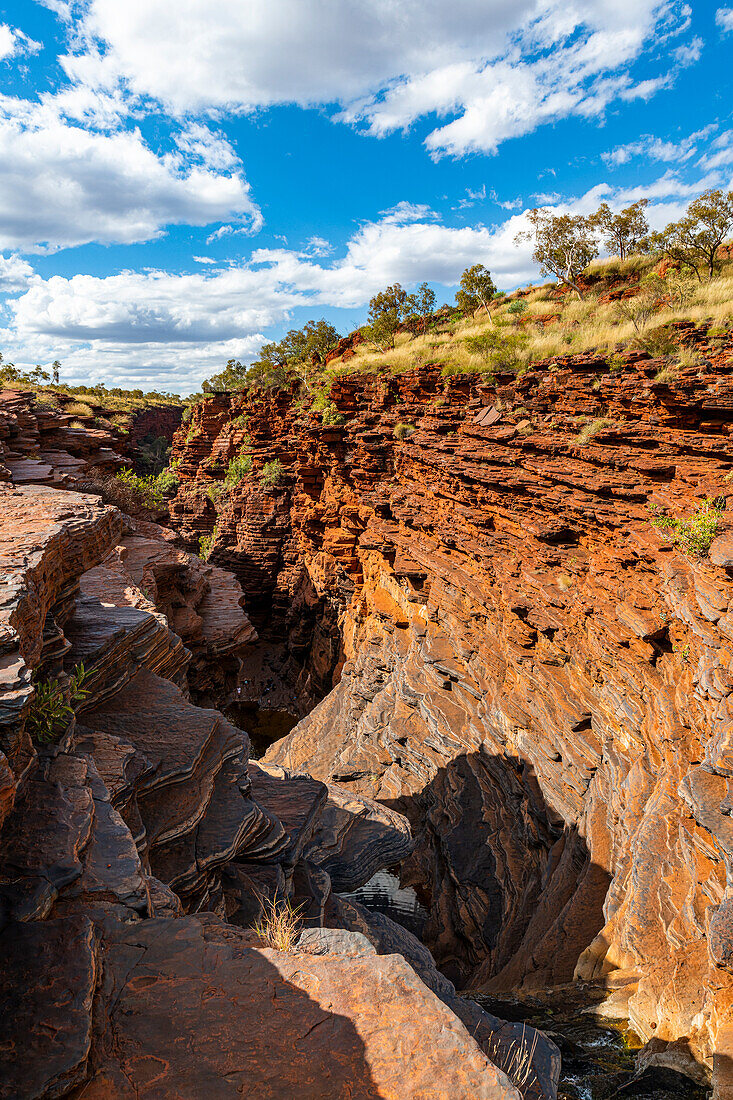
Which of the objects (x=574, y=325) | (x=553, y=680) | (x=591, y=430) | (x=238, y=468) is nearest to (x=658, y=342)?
(x=591, y=430)

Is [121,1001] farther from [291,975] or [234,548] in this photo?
[234,548]

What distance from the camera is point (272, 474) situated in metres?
29.9

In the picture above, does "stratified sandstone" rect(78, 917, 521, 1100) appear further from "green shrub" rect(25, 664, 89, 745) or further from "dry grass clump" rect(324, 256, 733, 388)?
"dry grass clump" rect(324, 256, 733, 388)

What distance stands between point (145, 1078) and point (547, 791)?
10.5 meters

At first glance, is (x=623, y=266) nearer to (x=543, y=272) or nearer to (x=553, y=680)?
(x=543, y=272)

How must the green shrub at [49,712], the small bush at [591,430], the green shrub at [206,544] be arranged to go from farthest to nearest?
the green shrub at [206,544] < the small bush at [591,430] < the green shrub at [49,712]

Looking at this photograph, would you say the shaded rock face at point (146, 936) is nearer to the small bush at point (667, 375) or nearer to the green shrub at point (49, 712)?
the green shrub at point (49, 712)

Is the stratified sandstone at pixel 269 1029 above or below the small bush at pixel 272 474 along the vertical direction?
below

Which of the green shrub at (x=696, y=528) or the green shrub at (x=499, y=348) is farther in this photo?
the green shrub at (x=499, y=348)

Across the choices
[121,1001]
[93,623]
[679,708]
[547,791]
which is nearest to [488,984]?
[547,791]

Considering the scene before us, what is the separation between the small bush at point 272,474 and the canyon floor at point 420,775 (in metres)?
7.09

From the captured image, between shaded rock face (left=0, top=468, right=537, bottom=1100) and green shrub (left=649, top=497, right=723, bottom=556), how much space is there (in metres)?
8.28

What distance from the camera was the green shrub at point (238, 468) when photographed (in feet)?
106

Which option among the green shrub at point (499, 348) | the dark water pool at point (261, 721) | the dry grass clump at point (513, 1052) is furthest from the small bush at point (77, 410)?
the dry grass clump at point (513, 1052)
